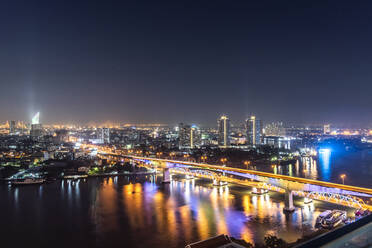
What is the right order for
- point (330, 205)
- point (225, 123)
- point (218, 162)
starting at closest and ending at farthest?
1. point (330, 205)
2. point (218, 162)
3. point (225, 123)

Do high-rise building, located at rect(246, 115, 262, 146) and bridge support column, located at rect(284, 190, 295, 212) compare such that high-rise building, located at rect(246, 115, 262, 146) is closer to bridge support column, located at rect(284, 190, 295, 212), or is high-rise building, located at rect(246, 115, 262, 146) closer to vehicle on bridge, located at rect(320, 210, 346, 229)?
bridge support column, located at rect(284, 190, 295, 212)

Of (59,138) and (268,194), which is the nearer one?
(268,194)

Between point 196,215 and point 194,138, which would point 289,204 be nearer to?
point 196,215

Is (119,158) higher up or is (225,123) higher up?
(225,123)

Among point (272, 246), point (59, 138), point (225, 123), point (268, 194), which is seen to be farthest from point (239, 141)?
point (272, 246)

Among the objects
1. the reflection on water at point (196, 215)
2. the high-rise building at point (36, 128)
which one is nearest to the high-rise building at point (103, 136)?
the high-rise building at point (36, 128)

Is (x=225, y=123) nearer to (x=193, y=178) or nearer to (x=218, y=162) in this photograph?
(x=218, y=162)

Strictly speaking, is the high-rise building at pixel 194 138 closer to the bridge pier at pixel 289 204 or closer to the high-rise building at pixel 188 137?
the high-rise building at pixel 188 137
